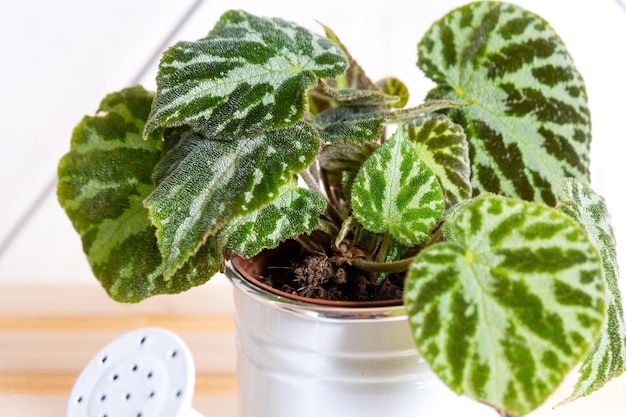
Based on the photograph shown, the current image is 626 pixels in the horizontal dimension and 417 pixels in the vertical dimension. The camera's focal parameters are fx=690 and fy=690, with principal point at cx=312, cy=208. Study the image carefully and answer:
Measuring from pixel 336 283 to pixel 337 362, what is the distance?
0.29 feet

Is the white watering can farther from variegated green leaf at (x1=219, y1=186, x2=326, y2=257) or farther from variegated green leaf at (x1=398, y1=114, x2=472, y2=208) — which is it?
variegated green leaf at (x1=398, y1=114, x2=472, y2=208)

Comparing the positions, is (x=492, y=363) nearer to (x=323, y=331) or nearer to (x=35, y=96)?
(x=323, y=331)

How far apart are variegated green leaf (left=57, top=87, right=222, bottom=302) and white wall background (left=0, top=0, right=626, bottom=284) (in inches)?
18.7

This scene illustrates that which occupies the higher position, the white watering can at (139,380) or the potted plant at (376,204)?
the potted plant at (376,204)

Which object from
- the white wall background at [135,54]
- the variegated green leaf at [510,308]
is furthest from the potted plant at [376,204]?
the white wall background at [135,54]

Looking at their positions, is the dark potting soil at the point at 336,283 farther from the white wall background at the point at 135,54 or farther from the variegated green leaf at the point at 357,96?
the white wall background at the point at 135,54

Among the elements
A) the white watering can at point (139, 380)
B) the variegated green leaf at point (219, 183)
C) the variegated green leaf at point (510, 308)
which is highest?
the variegated green leaf at point (219, 183)

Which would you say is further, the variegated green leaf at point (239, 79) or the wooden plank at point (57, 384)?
the wooden plank at point (57, 384)

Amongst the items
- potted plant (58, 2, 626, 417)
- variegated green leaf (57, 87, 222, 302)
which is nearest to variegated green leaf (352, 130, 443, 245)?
potted plant (58, 2, 626, 417)

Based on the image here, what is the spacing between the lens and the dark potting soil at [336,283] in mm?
625

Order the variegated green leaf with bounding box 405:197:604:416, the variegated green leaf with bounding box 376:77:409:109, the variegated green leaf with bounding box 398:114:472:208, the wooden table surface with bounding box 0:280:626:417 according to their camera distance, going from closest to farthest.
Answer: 1. the variegated green leaf with bounding box 405:197:604:416
2. the variegated green leaf with bounding box 398:114:472:208
3. the variegated green leaf with bounding box 376:77:409:109
4. the wooden table surface with bounding box 0:280:626:417

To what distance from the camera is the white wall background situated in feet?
3.87

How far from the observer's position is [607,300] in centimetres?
55

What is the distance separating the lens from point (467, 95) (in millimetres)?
767
